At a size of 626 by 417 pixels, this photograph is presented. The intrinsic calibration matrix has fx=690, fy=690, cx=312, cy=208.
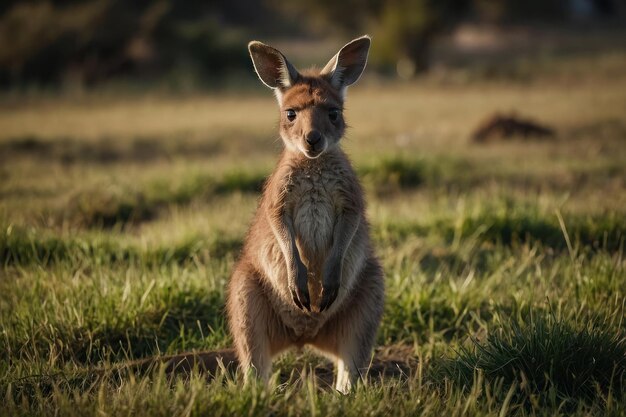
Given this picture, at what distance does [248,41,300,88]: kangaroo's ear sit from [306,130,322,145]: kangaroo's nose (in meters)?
0.57

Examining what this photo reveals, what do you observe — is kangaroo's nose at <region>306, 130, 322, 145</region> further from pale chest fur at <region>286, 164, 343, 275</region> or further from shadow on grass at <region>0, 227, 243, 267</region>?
shadow on grass at <region>0, 227, 243, 267</region>

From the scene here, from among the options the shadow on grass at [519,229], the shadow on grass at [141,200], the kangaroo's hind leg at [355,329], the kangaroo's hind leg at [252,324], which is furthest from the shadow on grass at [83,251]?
the shadow on grass at [519,229]

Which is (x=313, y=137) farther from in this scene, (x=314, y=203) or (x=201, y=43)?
(x=201, y=43)

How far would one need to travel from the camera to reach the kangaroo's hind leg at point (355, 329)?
3584mm

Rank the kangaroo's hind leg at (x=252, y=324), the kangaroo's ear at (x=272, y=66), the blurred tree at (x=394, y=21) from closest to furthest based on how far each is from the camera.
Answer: the kangaroo's hind leg at (x=252, y=324) < the kangaroo's ear at (x=272, y=66) < the blurred tree at (x=394, y=21)

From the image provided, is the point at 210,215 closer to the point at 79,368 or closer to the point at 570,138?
the point at 79,368

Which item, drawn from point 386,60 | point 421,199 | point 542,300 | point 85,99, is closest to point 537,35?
point 386,60

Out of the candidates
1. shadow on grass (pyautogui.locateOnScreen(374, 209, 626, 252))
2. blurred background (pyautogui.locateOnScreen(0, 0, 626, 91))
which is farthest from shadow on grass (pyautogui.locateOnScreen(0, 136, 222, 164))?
blurred background (pyautogui.locateOnScreen(0, 0, 626, 91))

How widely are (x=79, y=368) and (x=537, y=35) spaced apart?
30853mm

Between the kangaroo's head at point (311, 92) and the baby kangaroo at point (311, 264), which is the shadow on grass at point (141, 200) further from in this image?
the baby kangaroo at point (311, 264)

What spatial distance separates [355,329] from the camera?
366 cm

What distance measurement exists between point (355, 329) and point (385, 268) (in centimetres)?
153

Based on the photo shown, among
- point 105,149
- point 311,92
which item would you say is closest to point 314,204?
point 311,92

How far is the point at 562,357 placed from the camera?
3348 millimetres
